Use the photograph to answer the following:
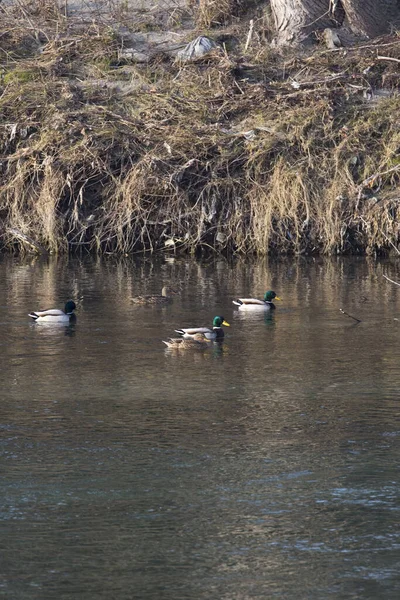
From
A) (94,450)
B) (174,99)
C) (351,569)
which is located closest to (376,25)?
(174,99)

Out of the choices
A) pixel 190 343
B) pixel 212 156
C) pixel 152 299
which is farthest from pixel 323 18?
pixel 190 343

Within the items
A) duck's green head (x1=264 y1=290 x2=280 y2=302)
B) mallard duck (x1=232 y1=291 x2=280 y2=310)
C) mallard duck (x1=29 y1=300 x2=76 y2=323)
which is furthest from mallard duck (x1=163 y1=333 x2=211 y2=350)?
duck's green head (x1=264 y1=290 x2=280 y2=302)

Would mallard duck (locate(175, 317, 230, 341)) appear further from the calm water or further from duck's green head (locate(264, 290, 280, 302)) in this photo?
duck's green head (locate(264, 290, 280, 302))

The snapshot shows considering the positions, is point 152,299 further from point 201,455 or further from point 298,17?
point 298,17

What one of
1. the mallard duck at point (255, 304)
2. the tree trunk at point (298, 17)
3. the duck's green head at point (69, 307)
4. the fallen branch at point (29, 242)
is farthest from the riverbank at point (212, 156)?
the duck's green head at point (69, 307)

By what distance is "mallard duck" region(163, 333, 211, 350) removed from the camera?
14.1 m

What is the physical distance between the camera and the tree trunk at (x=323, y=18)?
2544 centimetres

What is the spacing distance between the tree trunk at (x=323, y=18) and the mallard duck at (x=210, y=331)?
11905 millimetres

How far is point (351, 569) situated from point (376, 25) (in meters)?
19.5

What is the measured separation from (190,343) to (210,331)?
39 centimetres

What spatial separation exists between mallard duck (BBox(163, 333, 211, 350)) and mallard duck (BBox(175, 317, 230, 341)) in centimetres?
7

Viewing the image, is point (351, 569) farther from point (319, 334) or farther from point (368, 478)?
point (319, 334)

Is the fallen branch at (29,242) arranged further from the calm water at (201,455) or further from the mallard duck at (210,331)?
the mallard duck at (210,331)

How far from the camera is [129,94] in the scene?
24453mm
